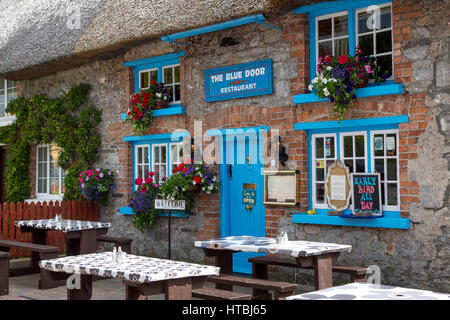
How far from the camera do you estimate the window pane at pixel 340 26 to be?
23.9 feet

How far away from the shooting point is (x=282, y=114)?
7.69m

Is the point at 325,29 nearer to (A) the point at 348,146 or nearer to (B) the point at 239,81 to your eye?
(B) the point at 239,81

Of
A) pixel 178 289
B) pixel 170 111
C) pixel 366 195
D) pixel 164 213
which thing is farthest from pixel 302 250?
pixel 170 111

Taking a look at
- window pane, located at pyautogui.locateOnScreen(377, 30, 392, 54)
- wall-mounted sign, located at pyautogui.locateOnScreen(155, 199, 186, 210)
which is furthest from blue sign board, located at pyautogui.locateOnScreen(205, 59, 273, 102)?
wall-mounted sign, located at pyautogui.locateOnScreen(155, 199, 186, 210)

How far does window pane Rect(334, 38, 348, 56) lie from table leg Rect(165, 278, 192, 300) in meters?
4.12

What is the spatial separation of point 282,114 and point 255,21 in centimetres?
136

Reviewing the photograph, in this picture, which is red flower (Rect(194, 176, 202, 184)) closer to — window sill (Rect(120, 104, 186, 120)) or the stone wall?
the stone wall

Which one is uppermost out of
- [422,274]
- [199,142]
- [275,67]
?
[275,67]

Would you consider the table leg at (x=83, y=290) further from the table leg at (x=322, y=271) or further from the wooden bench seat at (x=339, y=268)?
the table leg at (x=322, y=271)

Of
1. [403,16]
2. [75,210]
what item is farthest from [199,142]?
[403,16]

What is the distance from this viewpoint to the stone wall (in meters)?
6.27

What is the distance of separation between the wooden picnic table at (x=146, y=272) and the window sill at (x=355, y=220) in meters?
2.65

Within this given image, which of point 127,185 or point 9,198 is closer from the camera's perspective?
point 127,185
